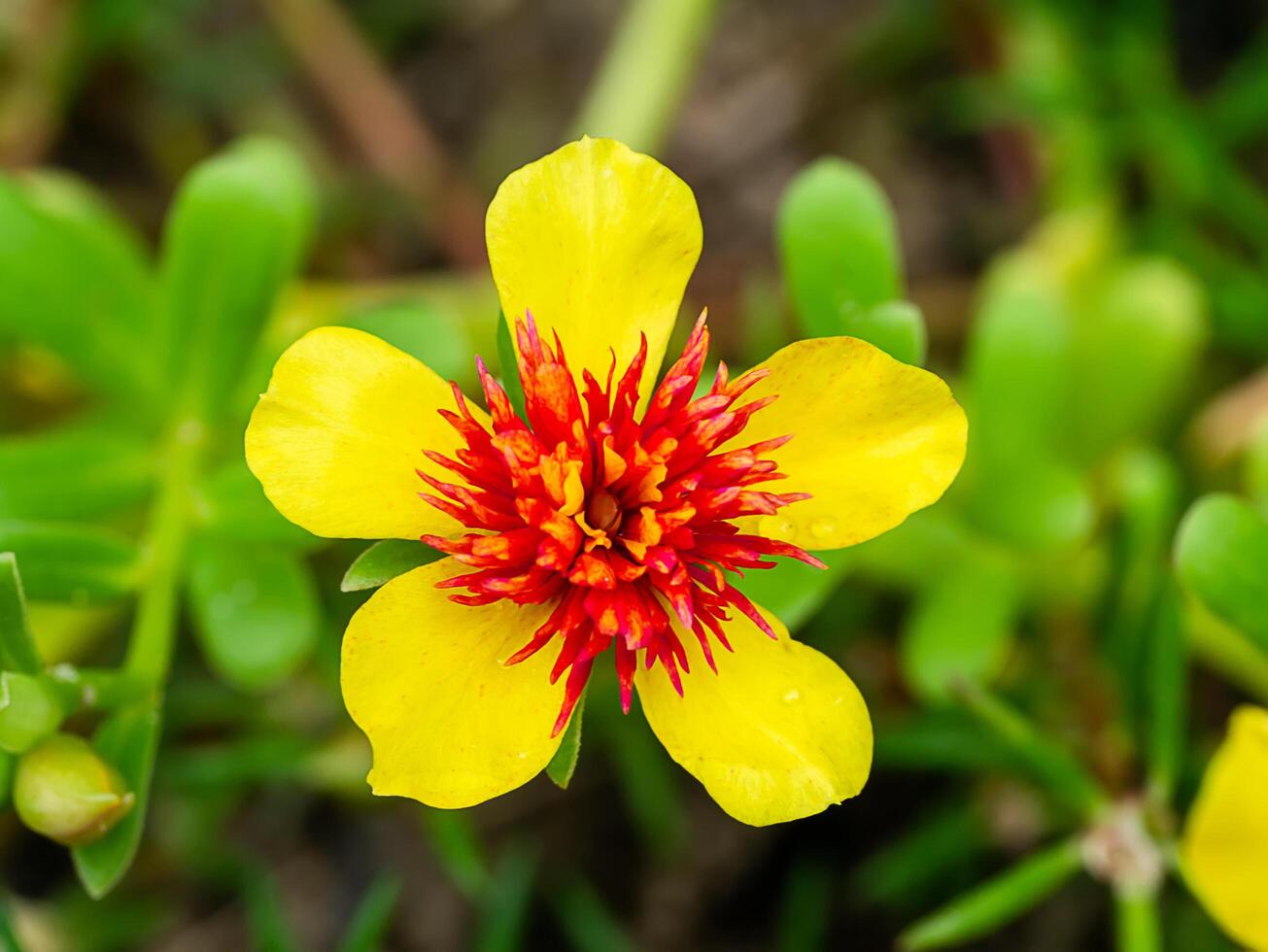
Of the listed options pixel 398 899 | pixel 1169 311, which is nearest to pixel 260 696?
pixel 398 899

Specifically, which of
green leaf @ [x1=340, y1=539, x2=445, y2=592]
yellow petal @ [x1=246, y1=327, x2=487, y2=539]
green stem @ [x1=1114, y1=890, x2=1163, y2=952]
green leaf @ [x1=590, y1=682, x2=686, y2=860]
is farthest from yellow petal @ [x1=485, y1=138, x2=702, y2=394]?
green leaf @ [x1=590, y1=682, x2=686, y2=860]

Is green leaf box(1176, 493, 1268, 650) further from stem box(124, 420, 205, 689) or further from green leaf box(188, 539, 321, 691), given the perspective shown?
stem box(124, 420, 205, 689)

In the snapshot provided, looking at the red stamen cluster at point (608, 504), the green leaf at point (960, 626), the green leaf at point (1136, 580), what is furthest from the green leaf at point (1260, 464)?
the red stamen cluster at point (608, 504)

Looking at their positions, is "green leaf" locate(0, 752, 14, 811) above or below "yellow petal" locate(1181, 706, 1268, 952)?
above

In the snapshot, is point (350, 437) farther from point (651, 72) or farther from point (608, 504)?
point (651, 72)

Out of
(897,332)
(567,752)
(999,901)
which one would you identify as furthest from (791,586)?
(999,901)

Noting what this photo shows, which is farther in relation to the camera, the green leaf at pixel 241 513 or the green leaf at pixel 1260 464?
the green leaf at pixel 1260 464

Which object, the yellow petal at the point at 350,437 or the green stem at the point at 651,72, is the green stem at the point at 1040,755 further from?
the green stem at the point at 651,72
